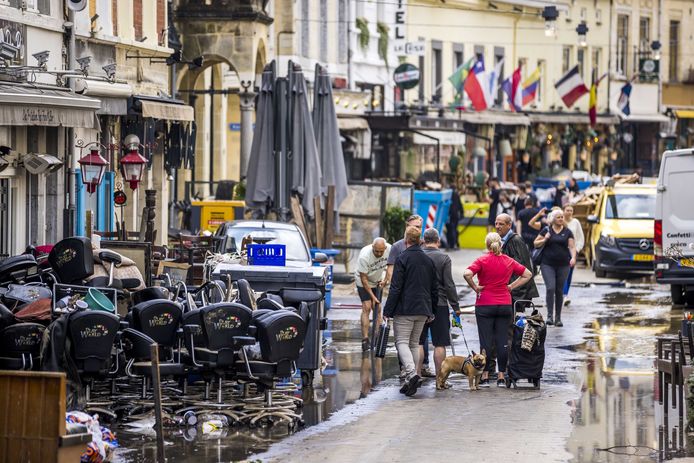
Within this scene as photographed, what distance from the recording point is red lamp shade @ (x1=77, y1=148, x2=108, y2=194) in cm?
2142

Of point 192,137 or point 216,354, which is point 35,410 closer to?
point 216,354

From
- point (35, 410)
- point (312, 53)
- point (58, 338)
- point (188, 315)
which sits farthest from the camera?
point (312, 53)

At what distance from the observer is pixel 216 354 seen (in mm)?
14055

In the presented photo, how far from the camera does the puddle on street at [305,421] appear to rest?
41.9ft

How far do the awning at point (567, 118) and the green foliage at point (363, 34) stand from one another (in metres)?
14.3

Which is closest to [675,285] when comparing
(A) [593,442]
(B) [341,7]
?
(A) [593,442]

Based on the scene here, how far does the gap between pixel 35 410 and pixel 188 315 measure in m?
3.53

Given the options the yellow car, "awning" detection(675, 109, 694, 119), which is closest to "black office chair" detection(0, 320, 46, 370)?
the yellow car

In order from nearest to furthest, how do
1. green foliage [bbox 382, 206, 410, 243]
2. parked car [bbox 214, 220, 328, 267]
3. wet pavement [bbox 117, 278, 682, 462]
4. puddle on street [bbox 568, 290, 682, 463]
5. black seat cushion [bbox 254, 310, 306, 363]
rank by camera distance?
wet pavement [bbox 117, 278, 682, 462] < puddle on street [bbox 568, 290, 682, 463] < black seat cushion [bbox 254, 310, 306, 363] < parked car [bbox 214, 220, 328, 267] < green foliage [bbox 382, 206, 410, 243]

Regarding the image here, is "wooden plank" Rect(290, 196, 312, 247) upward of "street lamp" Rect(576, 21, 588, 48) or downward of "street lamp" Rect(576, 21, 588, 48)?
downward

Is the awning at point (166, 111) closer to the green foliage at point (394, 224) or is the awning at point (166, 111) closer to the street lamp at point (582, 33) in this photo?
the green foliage at point (394, 224)

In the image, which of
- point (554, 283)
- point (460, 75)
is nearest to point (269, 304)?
point (554, 283)

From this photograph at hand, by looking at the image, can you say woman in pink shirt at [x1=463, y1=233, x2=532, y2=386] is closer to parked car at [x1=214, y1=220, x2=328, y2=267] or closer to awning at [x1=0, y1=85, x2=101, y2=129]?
parked car at [x1=214, y1=220, x2=328, y2=267]

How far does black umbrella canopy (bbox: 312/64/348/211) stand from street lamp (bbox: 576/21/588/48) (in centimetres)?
3382
